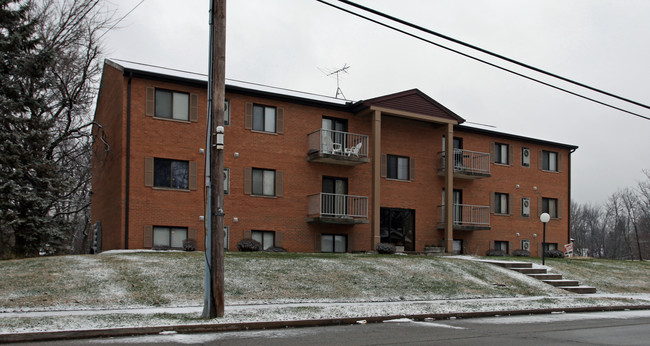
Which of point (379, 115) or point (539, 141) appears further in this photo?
point (539, 141)

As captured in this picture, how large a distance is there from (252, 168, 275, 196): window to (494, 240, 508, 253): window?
45.7ft

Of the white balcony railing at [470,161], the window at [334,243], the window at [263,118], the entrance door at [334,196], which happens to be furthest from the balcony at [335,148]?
the white balcony railing at [470,161]

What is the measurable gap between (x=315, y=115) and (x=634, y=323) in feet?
56.4

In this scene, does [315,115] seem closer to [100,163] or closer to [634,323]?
[100,163]

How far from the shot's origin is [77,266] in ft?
54.4

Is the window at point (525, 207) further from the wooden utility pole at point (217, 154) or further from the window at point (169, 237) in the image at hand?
the wooden utility pole at point (217, 154)

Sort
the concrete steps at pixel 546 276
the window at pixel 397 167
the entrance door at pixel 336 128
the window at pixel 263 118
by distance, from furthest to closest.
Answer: the window at pixel 397 167
the entrance door at pixel 336 128
the window at pixel 263 118
the concrete steps at pixel 546 276

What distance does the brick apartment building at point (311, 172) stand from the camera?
23531mm

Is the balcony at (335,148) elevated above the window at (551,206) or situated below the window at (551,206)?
above

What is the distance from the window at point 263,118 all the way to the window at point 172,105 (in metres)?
3.02

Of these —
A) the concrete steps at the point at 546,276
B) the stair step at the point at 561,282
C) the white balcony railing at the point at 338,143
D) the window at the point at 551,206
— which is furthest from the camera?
the window at the point at 551,206

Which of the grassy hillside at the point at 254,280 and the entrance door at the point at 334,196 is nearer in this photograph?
the grassy hillside at the point at 254,280

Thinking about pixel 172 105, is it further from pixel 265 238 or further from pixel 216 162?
pixel 216 162

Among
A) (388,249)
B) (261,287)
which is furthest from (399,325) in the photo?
(388,249)
